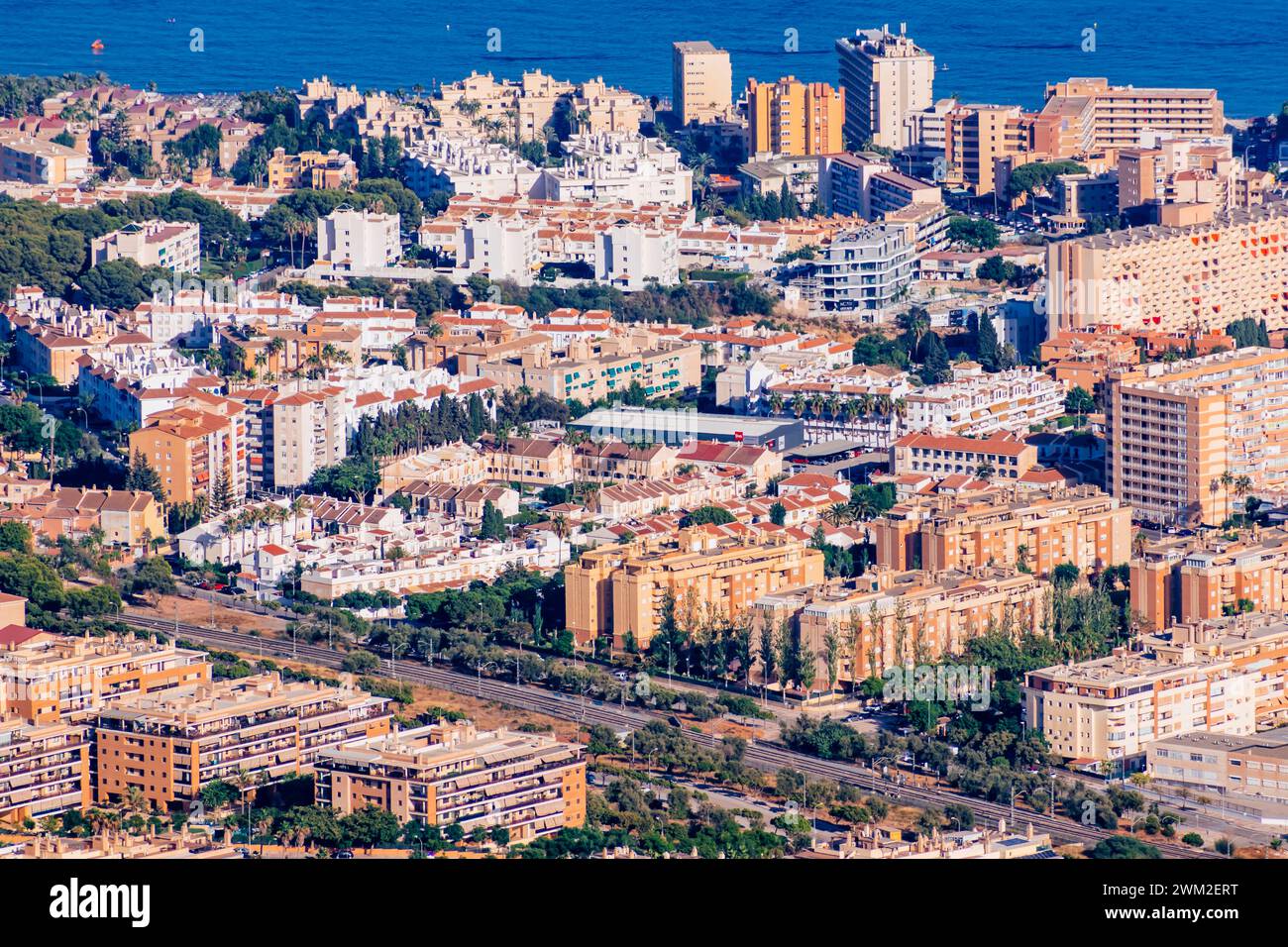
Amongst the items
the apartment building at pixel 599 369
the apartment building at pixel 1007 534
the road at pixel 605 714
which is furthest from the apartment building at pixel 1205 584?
the apartment building at pixel 599 369

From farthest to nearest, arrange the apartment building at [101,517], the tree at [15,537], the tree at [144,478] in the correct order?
the tree at [144,478]
the apartment building at [101,517]
the tree at [15,537]

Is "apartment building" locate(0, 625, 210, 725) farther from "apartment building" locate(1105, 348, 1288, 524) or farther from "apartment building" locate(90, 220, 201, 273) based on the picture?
"apartment building" locate(90, 220, 201, 273)

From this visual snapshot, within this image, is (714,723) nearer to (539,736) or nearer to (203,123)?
(539,736)

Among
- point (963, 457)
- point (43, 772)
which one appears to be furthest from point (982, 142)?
point (43, 772)

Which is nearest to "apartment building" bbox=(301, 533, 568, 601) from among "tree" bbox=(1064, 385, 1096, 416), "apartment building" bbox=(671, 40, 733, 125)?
"tree" bbox=(1064, 385, 1096, 416)

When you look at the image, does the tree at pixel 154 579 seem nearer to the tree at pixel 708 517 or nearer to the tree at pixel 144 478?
the tree at pixel 144 478

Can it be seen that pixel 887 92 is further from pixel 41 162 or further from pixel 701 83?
pixel 41 162
